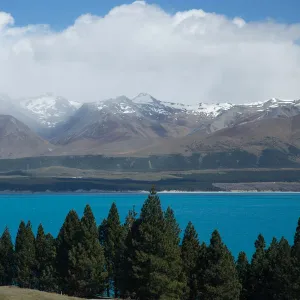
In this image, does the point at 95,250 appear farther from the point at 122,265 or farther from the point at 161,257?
the point at 161,257

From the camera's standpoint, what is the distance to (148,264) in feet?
219

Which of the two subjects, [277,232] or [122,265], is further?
[277,232]

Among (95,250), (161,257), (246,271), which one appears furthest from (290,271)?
(95,250)

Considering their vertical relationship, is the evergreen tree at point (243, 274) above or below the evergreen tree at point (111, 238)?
below

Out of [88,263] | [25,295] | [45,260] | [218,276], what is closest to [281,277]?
[218,276]

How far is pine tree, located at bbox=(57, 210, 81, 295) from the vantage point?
76.5 metres

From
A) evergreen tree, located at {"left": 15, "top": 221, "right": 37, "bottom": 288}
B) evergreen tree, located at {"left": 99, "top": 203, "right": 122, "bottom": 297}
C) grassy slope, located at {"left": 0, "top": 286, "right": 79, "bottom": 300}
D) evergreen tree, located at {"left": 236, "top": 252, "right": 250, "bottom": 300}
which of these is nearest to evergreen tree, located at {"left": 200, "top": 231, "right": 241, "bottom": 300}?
evergreen tree, located at {"left": 236, "top": 252, "right": 250, "bottom": 300}

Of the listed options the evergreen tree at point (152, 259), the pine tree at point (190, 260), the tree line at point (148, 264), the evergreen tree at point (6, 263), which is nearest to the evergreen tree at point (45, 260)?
the tree line at point (148, 264)

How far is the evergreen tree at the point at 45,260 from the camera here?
78750 millimetres

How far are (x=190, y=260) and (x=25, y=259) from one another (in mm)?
23901

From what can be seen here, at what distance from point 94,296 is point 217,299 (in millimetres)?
17062

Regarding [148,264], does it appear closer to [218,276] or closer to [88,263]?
[218,276]

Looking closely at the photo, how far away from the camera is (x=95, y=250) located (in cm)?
7681

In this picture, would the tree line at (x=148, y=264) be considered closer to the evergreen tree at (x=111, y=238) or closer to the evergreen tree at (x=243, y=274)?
the evergreen tree at (x=111, y=238)
